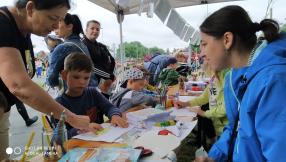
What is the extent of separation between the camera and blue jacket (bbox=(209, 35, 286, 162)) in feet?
2.71

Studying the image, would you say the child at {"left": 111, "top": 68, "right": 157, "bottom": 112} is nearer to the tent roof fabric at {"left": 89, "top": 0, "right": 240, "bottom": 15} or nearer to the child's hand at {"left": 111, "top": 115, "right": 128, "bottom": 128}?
the child's hand at {"left": 111, "top": 115, "right": 128, "bottom": 128}

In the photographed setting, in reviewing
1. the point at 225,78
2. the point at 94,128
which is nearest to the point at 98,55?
the point at 94,128

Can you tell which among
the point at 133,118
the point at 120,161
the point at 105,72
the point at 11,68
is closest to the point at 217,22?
the point at 120,161

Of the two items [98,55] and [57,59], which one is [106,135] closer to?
[57,59]

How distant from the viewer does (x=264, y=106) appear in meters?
0.85

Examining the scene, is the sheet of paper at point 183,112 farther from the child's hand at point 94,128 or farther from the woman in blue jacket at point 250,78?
the woman in blue jacket at point 250,78

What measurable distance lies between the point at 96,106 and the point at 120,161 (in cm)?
99

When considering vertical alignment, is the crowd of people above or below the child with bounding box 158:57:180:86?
above

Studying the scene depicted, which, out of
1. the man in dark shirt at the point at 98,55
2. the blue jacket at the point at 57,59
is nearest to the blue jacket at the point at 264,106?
the blue jacket at the point at 57,59

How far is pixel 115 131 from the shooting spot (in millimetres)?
1650

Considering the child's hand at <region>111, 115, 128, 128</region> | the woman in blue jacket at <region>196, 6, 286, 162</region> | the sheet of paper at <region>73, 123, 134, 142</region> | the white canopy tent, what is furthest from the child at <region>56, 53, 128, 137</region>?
the white canopy tent

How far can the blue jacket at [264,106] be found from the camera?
83 cm

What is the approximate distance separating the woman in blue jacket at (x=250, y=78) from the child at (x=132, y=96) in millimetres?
1163

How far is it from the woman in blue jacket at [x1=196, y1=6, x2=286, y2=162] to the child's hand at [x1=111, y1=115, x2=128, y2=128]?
24.0 inches
